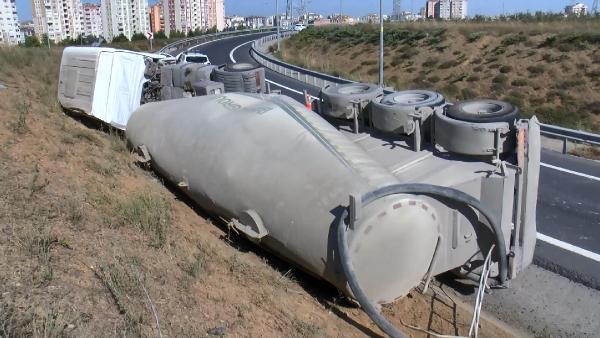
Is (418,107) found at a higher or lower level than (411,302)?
higher

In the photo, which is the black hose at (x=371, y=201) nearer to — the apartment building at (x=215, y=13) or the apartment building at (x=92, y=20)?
the apartment building at (x=215, y=13)

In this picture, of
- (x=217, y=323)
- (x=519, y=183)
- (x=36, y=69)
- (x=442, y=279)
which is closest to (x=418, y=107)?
(x=519, y=183)

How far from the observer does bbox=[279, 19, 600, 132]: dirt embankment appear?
27953mm

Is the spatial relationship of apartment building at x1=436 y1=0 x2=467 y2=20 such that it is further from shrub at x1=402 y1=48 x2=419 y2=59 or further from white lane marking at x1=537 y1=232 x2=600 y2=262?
white lane marking at x1=537 y1=232 x2=600 y2=262

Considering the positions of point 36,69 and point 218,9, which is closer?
point 36,69

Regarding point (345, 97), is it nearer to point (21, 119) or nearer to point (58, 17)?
point (21, 119)

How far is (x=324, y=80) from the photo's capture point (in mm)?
25250

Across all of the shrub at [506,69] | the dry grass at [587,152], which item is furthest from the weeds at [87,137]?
the shrub at [506,69]

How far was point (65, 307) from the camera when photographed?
3.99 meters

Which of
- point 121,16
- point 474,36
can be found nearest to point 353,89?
point 474,36

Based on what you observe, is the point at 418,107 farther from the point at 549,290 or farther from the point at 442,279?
the point at 549,290

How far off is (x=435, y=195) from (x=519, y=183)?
1031 millimetres

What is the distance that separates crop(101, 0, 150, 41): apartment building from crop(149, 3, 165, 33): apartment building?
12.0 meters

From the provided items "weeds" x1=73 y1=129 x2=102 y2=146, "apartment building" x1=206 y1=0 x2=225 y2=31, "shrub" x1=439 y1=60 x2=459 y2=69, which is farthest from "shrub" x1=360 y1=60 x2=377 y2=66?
"apartment building" x1=206 y1=0 x2=225 y2=31
